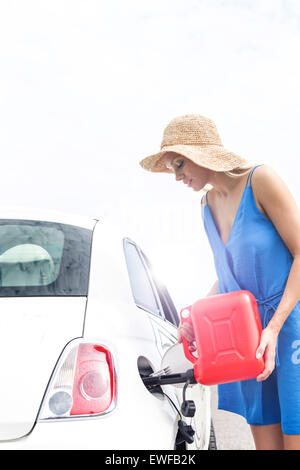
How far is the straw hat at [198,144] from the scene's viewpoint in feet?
6.75

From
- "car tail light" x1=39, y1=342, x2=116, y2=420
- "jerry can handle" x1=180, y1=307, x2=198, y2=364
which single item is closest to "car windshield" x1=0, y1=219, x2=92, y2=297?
"car tail light" x1=39, y1=342, x2=116, y2=420

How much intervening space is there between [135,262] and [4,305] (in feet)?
3.87

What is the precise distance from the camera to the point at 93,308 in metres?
1.79

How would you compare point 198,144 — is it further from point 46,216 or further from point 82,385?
point 82,385

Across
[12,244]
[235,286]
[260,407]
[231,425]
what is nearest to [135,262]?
[12,244]

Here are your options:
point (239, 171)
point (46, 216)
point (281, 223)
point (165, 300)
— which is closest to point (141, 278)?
point (46, 216)

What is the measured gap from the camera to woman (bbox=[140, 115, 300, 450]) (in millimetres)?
1833

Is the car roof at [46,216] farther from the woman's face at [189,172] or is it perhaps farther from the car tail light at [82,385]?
the car tail light at [82,385]

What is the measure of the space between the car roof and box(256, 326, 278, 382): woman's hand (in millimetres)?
1011

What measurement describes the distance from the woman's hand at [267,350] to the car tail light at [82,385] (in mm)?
500

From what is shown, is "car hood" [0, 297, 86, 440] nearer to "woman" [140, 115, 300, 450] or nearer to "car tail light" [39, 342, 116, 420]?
"car tail light" [39, 342, 116, 420]

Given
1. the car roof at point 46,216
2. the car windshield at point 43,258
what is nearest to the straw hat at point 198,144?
the car roof at point 46,216

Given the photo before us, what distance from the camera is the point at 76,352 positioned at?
1.63 m

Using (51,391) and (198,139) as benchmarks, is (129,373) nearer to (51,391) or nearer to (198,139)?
(51,391)
